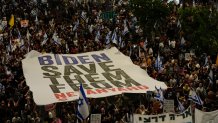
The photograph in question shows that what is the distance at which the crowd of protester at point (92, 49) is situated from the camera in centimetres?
1869

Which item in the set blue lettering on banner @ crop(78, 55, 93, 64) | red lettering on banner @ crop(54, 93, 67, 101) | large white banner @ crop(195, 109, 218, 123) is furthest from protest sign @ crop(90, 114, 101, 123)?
blue lettering on banner @ crop(78, 55, 93, 64)

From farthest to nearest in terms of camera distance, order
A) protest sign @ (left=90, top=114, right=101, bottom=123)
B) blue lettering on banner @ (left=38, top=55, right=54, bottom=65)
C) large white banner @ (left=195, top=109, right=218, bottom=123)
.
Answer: blue lettering on banner @ (left=38, top=55, right=54, bottom=65)
protest sign @ (left=90, top=114, right=101, bottom=123)
large white banner @ (left=195, top=109, right=218, bottom=123)

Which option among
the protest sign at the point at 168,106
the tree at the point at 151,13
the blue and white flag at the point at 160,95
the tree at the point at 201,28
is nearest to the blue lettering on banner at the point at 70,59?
the blue and white flag at the point at 160,95

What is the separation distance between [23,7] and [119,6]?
612 centimetres

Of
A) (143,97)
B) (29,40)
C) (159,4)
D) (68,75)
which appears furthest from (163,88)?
(159,4)

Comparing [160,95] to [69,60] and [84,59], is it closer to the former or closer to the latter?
[84,59]

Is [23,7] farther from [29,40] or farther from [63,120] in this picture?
[63,120]

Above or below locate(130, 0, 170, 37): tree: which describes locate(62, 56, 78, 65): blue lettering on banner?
below

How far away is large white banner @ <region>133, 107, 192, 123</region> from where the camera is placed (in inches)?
607

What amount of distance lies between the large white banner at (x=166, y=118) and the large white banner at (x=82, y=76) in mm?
2305

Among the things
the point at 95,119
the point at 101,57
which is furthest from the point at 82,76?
the point at 95,119

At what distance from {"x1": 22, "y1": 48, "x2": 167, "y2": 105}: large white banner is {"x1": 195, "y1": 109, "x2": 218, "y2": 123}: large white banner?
270cm

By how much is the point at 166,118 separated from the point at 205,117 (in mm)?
1075

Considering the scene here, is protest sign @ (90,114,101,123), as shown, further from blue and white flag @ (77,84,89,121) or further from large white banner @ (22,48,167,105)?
large white banner @ (22,48,167,105)
